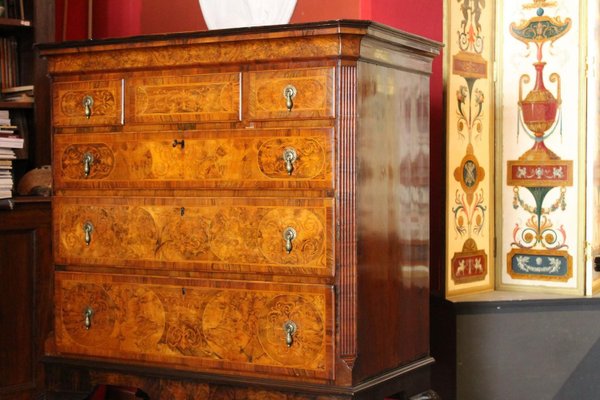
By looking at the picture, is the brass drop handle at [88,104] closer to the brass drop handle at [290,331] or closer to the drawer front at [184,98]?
the drawer front at [184,98]

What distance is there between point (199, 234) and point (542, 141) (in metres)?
1.78

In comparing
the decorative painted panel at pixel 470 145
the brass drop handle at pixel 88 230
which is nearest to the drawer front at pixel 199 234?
the brass drop handle at pixel 88 230

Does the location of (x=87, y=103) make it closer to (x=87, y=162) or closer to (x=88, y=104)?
(x=88, y=104)

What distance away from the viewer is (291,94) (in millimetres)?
2811

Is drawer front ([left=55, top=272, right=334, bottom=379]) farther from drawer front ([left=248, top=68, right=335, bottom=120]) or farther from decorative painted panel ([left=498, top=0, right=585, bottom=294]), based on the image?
decorative painted panel ([left=498, top=0, right=585, bottom=294])

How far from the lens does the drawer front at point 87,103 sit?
310 cm

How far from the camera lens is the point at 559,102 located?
4.07 m

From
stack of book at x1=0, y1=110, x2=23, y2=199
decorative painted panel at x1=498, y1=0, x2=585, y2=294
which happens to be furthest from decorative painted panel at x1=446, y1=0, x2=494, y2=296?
stack of book at x1=0, y1=110, x2=23, y2=199

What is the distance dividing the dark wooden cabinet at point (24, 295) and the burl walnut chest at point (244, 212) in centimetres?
50

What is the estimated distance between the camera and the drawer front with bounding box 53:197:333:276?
9.23ft

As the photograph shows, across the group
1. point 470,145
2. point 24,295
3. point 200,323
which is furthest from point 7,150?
point 470,145

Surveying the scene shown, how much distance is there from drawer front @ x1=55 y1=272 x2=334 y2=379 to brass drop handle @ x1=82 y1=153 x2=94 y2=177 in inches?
13.5

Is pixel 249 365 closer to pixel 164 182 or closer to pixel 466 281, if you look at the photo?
pixel 164 182

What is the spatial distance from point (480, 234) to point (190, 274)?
158 cm
